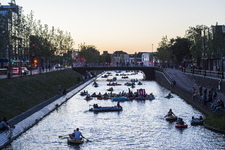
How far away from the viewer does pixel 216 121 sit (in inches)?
1130

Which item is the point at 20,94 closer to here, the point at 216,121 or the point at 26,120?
the point at 26,120

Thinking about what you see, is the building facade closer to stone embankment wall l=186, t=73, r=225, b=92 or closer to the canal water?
the canal water

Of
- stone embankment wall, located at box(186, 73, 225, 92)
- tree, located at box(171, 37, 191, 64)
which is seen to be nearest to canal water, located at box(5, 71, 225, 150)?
stone embankment wall, located at box(186, 73, 225, 92)

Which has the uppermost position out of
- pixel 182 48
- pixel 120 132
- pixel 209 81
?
pixel 182 48

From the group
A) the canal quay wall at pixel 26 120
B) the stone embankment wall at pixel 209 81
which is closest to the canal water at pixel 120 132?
the canal quay wall at pixel 26 120

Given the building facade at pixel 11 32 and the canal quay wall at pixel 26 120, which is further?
the building facade at pixel 11 32

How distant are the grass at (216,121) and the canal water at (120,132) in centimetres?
82

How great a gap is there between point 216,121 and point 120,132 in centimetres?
1060

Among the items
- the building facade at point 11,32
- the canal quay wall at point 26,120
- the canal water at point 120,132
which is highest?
the building facade at point 11,32

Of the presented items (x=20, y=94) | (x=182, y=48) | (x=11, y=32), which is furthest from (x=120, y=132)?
(x=182, y=48)

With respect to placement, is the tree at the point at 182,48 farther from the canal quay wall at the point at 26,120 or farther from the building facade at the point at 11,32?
the canal quay wall at the point at 26,120

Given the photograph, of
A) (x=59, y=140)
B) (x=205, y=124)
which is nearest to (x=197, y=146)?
(x=205, y=124)

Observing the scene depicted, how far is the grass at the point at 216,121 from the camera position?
27.4m

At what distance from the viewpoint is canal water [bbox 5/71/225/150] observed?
24.6 m
